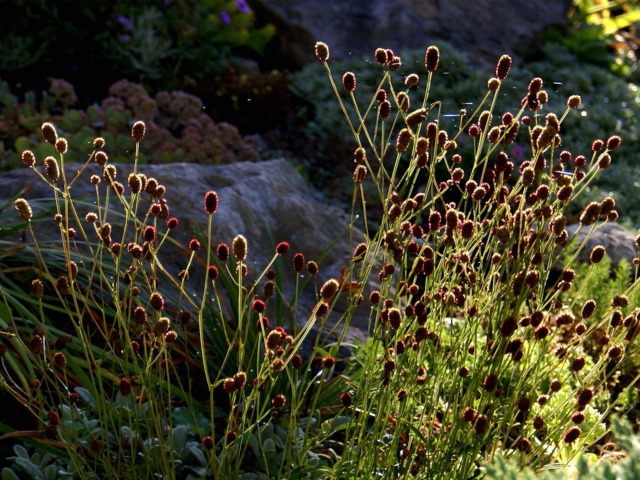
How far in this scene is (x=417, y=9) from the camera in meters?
8.90

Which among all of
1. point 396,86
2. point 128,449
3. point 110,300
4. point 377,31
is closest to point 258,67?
point 377,31

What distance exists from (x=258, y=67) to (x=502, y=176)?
270 inches

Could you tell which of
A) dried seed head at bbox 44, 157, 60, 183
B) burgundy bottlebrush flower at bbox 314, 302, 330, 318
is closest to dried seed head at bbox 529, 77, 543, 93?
burgundy bottlebrush flower at bbox 314, 302, 330, 318

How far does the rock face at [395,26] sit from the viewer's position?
8688 millimetres

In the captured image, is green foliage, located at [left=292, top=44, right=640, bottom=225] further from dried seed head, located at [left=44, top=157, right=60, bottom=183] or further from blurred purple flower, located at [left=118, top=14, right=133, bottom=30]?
dried seed head, located at [left=44, top=157, right=60, bottom=183]

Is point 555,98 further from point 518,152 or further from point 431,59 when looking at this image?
point 431,59

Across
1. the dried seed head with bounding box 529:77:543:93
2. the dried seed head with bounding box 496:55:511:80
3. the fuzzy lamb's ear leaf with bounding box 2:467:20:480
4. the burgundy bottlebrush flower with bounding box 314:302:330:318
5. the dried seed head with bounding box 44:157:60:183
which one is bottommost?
the fuzzy lamb's ear leaf with bounding box 2:467:20:480

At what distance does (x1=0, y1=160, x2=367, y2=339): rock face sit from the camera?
3854mm

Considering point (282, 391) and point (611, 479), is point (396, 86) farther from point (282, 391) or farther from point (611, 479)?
point (611, 479)

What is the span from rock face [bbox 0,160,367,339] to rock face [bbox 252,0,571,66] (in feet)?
14.6

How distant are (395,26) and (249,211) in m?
5.13

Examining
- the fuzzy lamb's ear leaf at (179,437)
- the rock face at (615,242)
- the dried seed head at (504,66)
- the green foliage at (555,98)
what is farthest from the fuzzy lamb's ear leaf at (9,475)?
the green foliage at (555,98)

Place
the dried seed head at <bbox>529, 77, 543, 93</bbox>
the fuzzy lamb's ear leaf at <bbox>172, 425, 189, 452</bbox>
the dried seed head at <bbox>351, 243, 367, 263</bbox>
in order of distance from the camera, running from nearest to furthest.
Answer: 1. the dried seed head at <bbox>351, 243, 367, 263</bbox>
2. the dried seed head at <bbox>529, 77, 543, 93</bbox>
3. the fuzzy lamb's ear leaf at <bbox>172, 425, 189, 452</bbox>

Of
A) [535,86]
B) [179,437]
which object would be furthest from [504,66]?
[179,437]
